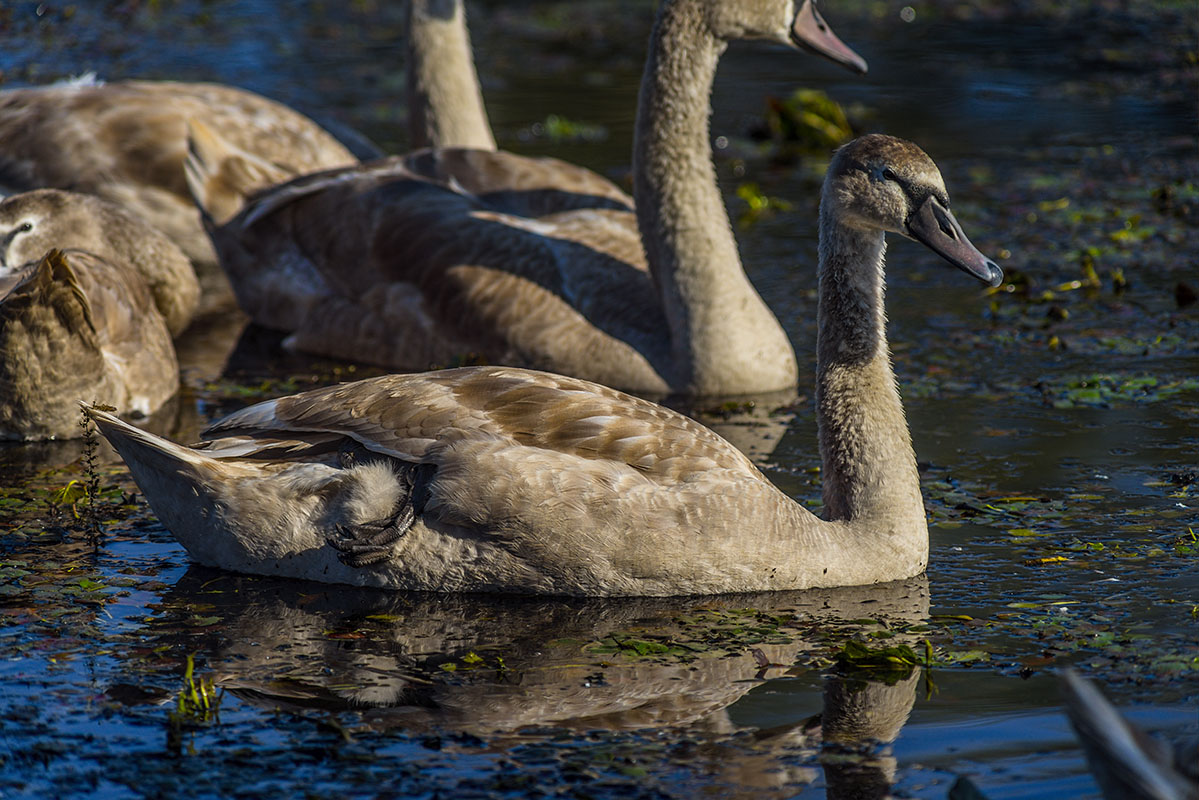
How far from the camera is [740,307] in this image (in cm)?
1036

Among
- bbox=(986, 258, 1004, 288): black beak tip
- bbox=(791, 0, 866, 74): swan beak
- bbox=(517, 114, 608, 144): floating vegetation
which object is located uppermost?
bbox=(791, 0, 866, 74): swan beak

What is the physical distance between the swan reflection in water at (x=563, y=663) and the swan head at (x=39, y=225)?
156 inches

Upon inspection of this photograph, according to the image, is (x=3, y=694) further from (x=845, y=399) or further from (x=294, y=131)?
(x=294, y=131)

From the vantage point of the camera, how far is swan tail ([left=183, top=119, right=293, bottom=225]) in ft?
41.0

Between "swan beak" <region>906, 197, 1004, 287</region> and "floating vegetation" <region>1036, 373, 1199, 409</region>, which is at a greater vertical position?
"swan beak" <region>906, 197, 1004, 287</region>

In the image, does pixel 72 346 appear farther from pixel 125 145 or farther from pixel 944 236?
pixel 125 145

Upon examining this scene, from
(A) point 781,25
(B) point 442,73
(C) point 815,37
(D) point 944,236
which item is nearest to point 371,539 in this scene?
(D) point 944,236

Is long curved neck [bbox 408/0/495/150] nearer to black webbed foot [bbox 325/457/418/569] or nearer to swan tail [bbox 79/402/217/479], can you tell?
swan tail [bbox 79/402/217/479]

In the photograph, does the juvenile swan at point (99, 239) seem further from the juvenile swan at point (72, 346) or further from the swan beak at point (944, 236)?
the swan beak at point (944, 236)

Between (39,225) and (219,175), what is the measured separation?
5.93 ft

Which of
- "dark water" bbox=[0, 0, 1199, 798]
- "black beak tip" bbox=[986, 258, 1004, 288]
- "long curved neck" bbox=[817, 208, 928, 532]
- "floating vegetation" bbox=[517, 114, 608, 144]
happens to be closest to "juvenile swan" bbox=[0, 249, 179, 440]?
"dark water" bbox=[0, 0, 1199, 798]

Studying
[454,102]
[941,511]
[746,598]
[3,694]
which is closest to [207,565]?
[3,694]

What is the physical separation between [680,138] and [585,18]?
12.6m

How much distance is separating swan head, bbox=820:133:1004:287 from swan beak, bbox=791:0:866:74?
10.3 feet
